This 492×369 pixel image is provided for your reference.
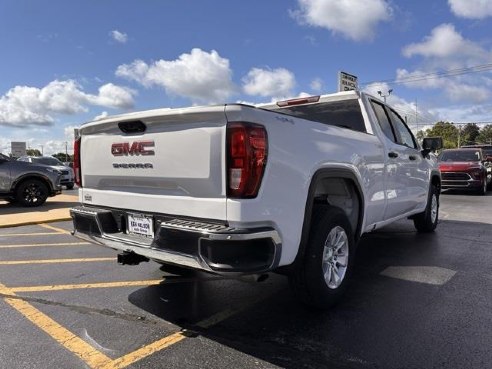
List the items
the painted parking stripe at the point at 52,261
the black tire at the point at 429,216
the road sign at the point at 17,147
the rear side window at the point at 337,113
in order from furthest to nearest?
1. the road sign at the point at 17,147
2. the black tire at the point at 429,216
3. the painted parking stripe at the point at 52,261
4. the rear side window at the point at 337,113

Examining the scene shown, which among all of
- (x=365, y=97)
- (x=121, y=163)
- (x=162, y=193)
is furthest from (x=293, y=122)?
(x=365, y=97)

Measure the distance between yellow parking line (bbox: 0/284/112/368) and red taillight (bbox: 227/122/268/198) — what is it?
1449mm

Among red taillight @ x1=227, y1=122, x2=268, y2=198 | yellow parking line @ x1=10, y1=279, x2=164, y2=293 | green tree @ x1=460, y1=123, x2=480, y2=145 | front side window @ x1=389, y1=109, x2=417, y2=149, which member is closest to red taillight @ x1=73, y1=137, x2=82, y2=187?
yellow parking line @ x1=10, y1=279, x2=164, y2=293

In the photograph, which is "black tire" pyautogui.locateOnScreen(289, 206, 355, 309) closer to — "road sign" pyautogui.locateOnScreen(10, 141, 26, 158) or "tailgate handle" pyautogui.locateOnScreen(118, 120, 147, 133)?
"tailgate handle" pyautogui.locateOnScreen(118, 120, 147, 133)

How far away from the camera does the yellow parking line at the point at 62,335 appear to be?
10.3ft

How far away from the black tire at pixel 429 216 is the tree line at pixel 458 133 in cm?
7610

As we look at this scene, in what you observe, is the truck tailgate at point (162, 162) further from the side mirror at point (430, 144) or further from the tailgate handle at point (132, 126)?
the side mirror at point (430, 144)

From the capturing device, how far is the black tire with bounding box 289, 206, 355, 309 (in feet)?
12.0

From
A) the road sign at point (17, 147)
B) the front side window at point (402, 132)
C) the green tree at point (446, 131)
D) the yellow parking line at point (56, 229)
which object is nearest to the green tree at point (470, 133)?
the green tree at point (446, 131)

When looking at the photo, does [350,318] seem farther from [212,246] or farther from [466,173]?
[466,173]

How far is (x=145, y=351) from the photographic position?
321 centimetres

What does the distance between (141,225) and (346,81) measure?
1690 cm

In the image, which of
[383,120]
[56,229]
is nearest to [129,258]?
[383,120]

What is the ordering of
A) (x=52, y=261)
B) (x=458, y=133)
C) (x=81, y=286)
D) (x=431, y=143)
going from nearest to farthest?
(x=81, y=286) < (x=52, y=261) < (x=431, y=143) < (x=458, y=133)
